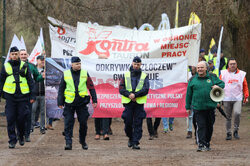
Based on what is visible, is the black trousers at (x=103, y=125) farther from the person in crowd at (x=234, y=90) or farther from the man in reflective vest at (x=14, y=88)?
the person in crowd at (x=234, y=90)

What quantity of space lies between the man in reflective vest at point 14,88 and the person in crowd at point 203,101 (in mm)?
3172

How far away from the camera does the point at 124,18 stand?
45.9 meters

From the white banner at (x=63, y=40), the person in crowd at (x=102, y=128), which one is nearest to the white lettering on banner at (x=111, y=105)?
the person in crowd at (x=102, y=128)

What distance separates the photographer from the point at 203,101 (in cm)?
1176

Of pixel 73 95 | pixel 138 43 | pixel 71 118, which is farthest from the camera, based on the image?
pixel 138 43

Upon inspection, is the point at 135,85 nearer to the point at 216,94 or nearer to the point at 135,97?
the point at 135,97

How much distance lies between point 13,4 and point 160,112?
9268 mm

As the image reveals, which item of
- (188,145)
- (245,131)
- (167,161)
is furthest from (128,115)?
(245,131)

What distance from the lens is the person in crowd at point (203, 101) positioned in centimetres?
1173

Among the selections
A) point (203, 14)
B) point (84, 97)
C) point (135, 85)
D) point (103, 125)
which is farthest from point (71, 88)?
point (203, 14)

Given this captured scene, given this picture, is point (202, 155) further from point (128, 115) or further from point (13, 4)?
point (13, 4)

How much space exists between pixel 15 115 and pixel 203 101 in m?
3.63

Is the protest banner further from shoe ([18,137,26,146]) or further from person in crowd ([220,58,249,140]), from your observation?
shoe ([18,137,26,146])

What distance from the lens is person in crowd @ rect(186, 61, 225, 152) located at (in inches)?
462
